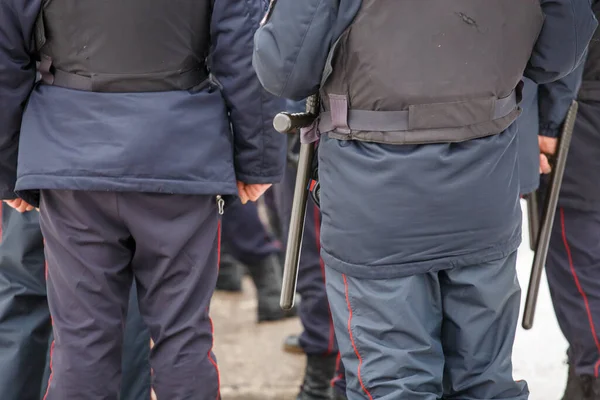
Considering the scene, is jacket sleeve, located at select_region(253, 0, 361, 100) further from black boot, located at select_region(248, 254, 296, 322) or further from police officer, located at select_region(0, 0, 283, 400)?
black boot, located at select_region(248, 254, 296, 322)

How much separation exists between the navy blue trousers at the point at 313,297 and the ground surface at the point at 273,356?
27 cm

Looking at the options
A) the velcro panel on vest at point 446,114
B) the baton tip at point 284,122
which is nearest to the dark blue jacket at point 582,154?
the velcro panel on vest at point 446,114

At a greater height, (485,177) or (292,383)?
(485,177)

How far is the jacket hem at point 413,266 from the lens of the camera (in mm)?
2346

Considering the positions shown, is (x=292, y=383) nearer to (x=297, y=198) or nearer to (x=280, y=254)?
(x=280, y=254)

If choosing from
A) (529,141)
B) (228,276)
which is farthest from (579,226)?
(228,276)

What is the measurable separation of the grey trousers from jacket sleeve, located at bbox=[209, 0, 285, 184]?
45cm

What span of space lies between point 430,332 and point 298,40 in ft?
2.62

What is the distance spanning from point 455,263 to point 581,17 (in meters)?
0.70

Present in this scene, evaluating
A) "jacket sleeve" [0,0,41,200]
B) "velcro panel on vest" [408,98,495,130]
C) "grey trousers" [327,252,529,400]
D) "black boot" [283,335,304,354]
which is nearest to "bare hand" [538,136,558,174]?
"grey trousers" [327,252,529,400]

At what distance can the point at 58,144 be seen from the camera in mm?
2539

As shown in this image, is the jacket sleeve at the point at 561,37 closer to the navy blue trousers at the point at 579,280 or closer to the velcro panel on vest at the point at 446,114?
the velcro panel on vest at the point at 446,114

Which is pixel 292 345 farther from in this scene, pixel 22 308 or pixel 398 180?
pixel 398 180

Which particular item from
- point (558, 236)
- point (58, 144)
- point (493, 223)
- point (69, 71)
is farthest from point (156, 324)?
point (558, 236)
